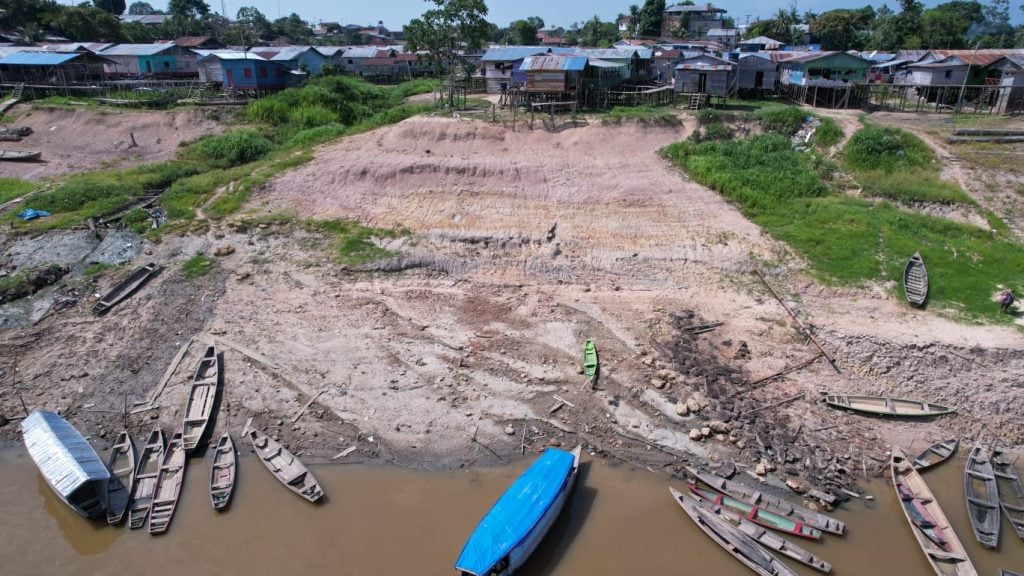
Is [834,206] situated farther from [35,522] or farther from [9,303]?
[9,303]

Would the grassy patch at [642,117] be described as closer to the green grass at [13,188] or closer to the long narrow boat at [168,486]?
the long narrow boat at [168,486]

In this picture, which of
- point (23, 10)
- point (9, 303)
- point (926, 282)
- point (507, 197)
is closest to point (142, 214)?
point (9, 303)

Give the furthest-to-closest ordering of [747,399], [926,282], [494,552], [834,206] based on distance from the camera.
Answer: [834,206], [926,282], [747,399], [494,552]

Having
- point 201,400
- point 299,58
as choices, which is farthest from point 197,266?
point 299,58

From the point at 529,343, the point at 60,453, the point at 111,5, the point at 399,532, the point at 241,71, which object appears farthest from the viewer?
the point at 111,5

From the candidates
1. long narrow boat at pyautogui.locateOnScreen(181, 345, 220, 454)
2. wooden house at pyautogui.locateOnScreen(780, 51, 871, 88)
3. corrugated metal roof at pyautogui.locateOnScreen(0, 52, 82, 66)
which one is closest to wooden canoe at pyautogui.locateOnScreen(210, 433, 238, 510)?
long narrow boat at pyautogui.locateOnScreen(181, 345, 220, 454)

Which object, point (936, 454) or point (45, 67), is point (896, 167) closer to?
point (936, 454)

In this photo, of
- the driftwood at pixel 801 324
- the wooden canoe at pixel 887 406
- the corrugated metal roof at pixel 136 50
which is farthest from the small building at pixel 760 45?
the corrugated metal roof at pixel 136 50
